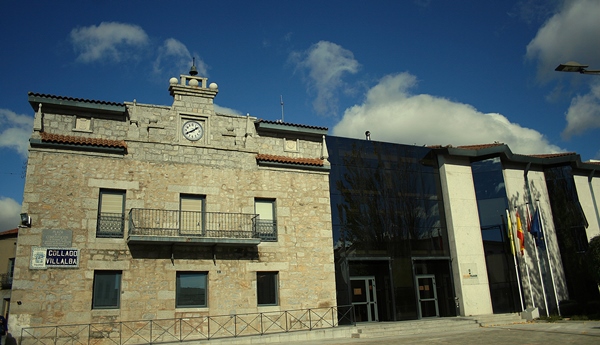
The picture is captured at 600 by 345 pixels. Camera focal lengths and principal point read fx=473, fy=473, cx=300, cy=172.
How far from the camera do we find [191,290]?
16609mm

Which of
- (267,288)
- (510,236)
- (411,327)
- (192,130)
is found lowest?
(411,327)

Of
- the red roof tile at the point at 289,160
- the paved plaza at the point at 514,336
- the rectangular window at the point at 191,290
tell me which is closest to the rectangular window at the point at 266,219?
the red roof tile at the point at 289,160

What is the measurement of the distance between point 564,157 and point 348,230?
13.6m

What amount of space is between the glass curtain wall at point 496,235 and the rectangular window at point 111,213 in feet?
55.8

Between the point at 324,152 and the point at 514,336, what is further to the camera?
the point at 324,152

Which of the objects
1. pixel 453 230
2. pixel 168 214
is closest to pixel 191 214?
pixel 168 214

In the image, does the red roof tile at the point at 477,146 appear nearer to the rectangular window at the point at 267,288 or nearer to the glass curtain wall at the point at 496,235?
the glass curtain wall at the point at 496,235

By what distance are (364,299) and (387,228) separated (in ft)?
11.1

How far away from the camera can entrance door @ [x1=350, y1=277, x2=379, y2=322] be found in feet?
66.5

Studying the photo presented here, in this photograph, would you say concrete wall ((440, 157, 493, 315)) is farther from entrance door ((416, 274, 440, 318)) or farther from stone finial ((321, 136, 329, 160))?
stone finial ((321, 136, 329, 160))

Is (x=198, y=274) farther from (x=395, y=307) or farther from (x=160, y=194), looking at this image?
(x=395, y=307)

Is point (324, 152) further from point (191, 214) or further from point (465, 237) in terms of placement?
point (465, 237)

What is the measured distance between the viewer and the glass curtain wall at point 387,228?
2059cm

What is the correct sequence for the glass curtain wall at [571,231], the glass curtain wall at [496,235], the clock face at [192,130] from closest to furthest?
the clock face at [192,130], the glass curtain wall at [496,235], the glass curtain wall at [571,231]
